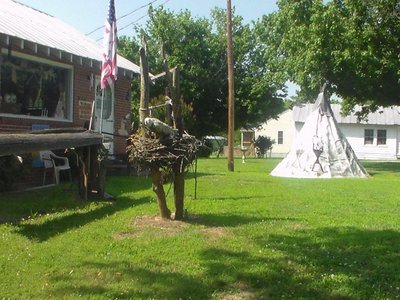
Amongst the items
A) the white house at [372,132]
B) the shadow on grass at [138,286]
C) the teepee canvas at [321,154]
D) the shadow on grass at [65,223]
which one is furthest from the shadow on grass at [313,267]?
the white house at [372,132]

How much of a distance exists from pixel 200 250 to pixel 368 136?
140 ft

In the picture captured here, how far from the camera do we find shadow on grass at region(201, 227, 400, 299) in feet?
16.0

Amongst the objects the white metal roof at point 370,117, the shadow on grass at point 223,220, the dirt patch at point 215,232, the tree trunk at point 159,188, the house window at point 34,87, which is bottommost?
the dirt patch at point 215,232

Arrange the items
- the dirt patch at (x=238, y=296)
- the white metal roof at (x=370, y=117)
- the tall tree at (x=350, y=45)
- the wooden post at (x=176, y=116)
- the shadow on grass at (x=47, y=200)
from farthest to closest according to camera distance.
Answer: the white metal roof at (x=370, y=117) → the tall tree at (x=350, y=45) → the shadow on grass at (x=47, y=200) → the wooden post at (x=176, y=116) → the dirt patch at (x=238, y=296)

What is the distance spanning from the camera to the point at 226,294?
4.75 metres

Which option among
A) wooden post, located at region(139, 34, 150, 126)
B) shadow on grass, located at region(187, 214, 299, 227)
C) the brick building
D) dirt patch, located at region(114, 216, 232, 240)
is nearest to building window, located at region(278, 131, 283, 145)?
the brick building

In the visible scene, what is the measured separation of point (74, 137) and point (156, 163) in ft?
7.39

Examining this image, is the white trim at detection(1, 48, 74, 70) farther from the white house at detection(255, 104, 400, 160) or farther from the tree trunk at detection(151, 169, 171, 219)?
the white house at detection(255, 104, 400, 160)

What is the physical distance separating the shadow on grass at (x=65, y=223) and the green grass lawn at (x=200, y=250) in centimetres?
1

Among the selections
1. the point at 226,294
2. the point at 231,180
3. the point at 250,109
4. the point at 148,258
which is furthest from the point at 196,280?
the point at 250,109

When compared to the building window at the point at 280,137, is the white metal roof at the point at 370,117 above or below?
above

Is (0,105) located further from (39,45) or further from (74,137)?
(74,137)

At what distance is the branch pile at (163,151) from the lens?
23.3 feet

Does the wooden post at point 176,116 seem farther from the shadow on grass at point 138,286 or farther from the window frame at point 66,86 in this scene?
the window frame at point 66,86
